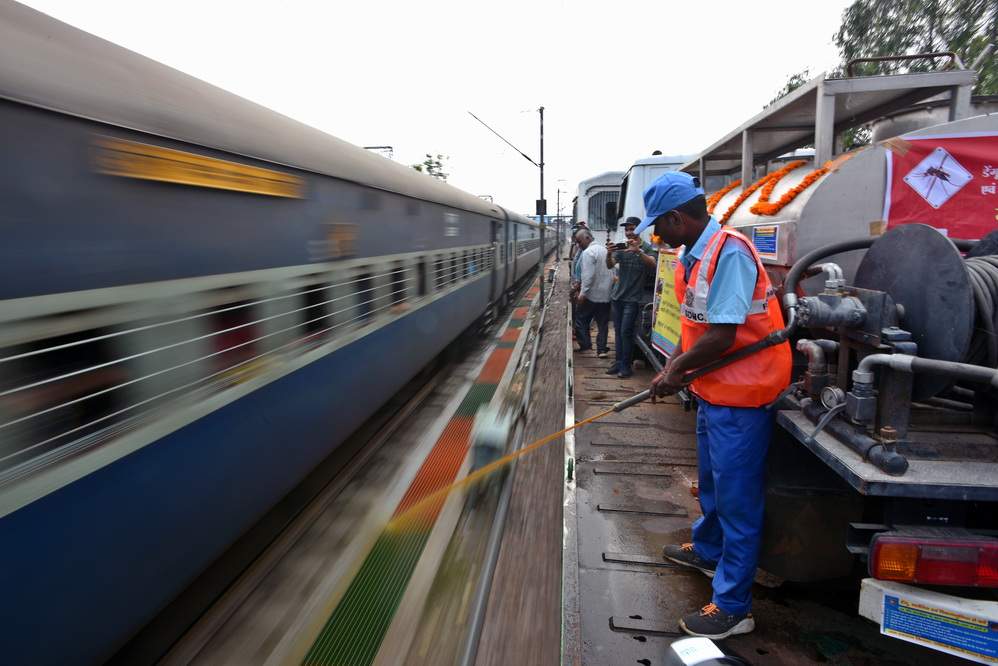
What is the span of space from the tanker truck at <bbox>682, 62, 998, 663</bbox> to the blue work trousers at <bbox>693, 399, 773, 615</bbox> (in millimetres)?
118

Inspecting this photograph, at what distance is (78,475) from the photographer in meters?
1.97

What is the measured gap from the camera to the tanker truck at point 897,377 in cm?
184

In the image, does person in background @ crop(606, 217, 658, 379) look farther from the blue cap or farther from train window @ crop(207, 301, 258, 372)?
train window @ crop(207, 301, 258, 372)

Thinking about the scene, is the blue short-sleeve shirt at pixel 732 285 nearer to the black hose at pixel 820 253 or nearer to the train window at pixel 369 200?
the black hose at pixel 820 253

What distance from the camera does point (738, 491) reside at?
2.44 m

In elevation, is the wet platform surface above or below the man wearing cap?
below

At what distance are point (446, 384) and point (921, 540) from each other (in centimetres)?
615

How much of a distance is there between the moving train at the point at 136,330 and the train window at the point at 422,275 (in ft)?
8.52

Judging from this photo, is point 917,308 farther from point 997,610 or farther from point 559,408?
point 559,408

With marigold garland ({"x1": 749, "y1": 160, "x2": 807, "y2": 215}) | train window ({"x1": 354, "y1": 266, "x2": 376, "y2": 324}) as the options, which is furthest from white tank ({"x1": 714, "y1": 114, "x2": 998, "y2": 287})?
train window ({"x1": 354, "y1": 266, "x2": 376, "y2": 324})

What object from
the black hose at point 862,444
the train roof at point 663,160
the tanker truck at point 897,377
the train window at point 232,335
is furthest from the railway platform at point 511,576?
the train roof at point 663,160

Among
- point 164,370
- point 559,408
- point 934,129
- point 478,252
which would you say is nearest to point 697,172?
point 559,408

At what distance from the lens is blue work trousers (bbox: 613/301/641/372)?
21.4 ft

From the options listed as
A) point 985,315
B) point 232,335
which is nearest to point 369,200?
point 232,335
